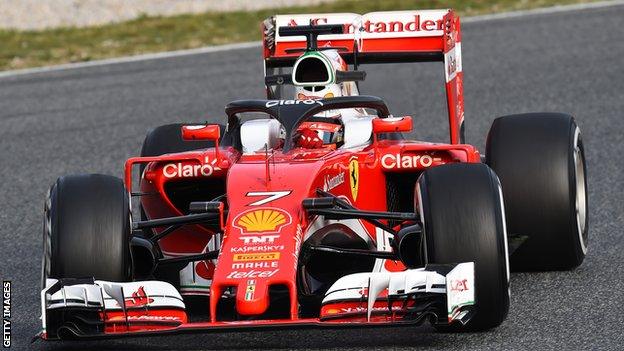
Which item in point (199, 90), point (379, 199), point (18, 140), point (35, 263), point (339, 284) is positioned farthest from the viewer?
point (199, 90)

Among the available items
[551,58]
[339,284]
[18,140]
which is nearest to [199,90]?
[18,140]

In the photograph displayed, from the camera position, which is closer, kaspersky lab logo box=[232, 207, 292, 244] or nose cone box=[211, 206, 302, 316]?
nose cone box=[211, 206, 302, 316]

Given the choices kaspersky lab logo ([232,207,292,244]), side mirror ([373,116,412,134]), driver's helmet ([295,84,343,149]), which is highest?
side mirror ([373,116,412,134])

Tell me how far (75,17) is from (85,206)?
1381 centimetres

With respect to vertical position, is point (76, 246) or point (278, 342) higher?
point (76, 246)

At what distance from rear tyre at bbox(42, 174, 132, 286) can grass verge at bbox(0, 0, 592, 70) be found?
10908 mm

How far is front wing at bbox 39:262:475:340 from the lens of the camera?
6.79 meters

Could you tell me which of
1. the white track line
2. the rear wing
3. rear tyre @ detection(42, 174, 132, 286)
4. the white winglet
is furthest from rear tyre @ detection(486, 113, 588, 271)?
the white track line

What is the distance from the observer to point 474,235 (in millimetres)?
7031

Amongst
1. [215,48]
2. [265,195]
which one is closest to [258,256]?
[265,195]

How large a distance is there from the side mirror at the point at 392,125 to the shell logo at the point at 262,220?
0.93 meters

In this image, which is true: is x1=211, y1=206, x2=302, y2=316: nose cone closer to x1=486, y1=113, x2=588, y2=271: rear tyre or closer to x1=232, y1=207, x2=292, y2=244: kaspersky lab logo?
x1=232, y1=207, x2=292, y2=244: kaspersky lab logo

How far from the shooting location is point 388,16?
998 cm

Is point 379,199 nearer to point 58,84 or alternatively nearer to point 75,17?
point 58,84
